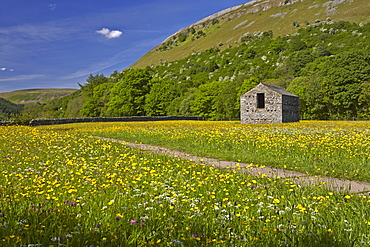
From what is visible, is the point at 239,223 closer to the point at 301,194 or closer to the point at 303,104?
the point at 301,194

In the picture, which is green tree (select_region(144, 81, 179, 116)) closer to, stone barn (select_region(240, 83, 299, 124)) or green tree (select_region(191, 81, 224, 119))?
green tree (select_region(191, 81, 224, 119))

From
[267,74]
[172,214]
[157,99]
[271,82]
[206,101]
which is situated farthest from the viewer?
[267,74]

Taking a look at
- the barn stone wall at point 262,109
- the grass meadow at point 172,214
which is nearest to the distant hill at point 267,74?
the barn stone wall at point 262,109

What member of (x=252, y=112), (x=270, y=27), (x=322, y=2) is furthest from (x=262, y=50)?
(x=252, y=112)

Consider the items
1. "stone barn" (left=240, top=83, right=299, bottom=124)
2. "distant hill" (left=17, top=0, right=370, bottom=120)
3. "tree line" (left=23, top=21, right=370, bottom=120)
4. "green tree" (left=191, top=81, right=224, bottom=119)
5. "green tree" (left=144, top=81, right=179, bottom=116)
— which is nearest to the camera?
"stone barn" (left=240, top=83, right=299, bottom=124)

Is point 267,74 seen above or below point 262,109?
above

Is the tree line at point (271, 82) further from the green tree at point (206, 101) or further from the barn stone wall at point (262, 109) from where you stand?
the barn stone wall at point (262, 109)

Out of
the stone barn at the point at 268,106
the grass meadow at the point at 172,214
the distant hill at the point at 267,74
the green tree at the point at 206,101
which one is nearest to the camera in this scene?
the grass meadow at the point at 172,214

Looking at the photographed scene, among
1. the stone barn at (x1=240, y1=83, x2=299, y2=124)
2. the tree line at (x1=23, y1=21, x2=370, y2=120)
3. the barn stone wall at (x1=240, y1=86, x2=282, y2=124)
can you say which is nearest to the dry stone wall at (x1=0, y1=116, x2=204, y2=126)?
the tree line at (x1=23, y1=21, x2=370, y2=120)

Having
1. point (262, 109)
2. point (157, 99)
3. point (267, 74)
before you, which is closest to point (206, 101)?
point (157, 99)

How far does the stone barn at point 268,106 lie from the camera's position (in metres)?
44.5

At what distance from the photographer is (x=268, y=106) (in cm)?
4538

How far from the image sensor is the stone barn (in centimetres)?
4447

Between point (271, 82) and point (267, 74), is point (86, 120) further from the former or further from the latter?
point (267, 74)
